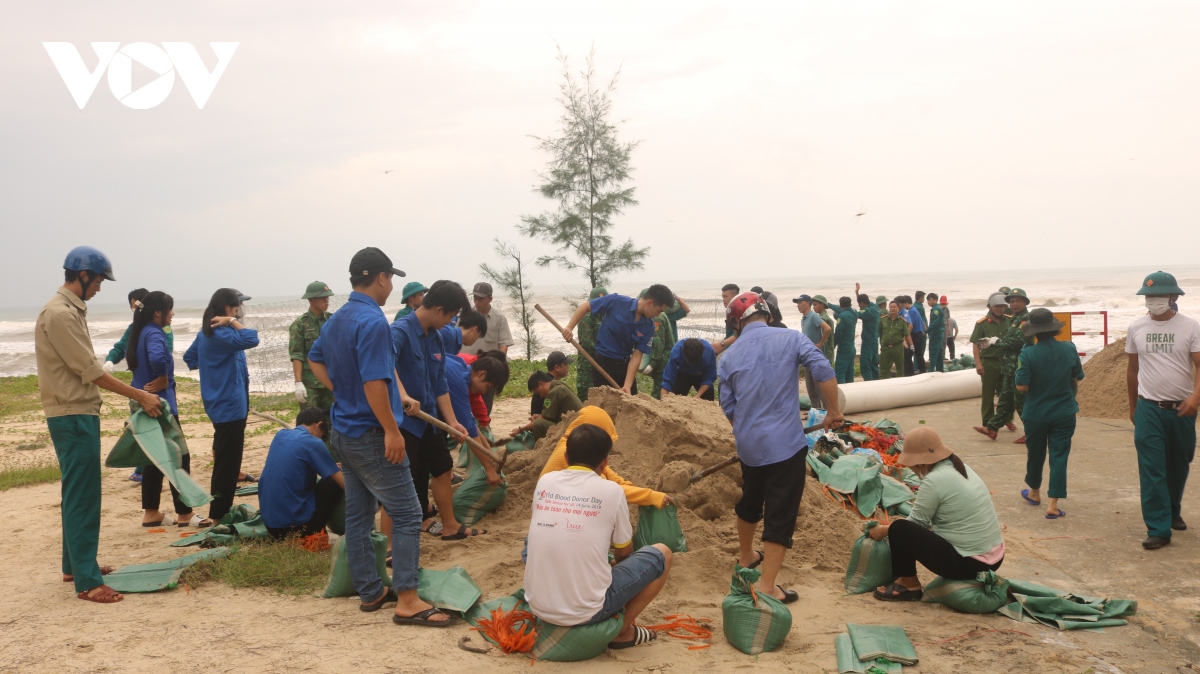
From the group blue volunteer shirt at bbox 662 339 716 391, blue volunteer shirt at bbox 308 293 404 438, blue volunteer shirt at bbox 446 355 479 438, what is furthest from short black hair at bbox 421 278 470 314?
blue volunteer shirt at bbox 662 339 716 391

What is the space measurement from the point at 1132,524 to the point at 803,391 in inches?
282

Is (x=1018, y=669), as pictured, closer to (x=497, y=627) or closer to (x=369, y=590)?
(x=497, y=627)

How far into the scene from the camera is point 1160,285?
5367 millimetres

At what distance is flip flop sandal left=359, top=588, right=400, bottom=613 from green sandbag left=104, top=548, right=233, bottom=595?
1.27 metres

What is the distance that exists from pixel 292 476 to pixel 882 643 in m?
3.53

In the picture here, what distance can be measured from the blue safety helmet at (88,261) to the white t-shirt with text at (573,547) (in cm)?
293

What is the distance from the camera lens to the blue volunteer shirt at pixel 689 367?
789 centimetres

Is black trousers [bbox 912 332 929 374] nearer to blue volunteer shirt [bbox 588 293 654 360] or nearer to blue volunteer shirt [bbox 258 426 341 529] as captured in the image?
blue volunteer shirt [bbox 588 293 654 360]

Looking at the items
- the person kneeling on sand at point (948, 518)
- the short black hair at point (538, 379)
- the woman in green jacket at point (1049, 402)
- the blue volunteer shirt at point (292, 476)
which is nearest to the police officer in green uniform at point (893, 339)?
the woman in green jacket at point (1049, 402)

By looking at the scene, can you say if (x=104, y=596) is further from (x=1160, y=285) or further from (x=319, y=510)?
(x=1160, y=285)

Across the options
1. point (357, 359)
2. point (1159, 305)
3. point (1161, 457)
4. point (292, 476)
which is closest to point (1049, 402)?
point (1161, 457)

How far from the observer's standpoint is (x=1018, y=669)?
342 cm

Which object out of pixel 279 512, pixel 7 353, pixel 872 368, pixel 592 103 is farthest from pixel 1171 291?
pixel 7 353

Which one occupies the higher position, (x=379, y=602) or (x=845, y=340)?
(x=845, y=340)
